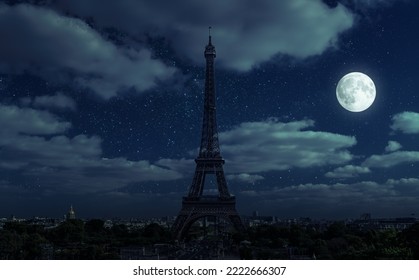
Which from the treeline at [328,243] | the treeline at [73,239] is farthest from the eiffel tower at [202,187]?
the treeline at [328,243]

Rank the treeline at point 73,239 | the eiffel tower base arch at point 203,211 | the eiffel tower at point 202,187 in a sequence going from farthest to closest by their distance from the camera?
the eiffel tower at point 202,187, the eiffel tower base arch at point 203,211, the treeline at point 73,239

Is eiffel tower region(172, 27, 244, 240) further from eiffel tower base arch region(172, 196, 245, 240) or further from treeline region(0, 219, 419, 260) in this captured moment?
treeline region(0, 219, 419, 260)

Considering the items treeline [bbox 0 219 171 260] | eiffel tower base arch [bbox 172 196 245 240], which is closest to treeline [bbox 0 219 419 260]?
treeline [bbox 0 219 171 260]

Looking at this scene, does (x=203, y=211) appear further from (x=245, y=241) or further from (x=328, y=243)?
(x=328, y=243)

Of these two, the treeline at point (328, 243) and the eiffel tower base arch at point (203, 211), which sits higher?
the eiffel tower base arch at point (203, 211)

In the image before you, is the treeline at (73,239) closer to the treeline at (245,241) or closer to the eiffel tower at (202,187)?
the treeline at (245,241)
